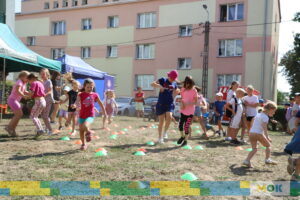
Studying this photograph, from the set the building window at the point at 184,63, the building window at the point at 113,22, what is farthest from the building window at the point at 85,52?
the building window at the point at 184,63

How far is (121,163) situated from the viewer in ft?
16.3

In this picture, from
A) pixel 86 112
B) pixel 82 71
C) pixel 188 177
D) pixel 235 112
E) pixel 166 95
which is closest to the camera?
pixel 188 177

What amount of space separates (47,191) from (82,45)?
26.5 metres

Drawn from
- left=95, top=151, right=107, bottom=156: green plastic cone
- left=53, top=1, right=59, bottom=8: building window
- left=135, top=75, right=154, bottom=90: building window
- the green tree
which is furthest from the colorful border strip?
left=53, top=1, right=59, bottom=8: building window

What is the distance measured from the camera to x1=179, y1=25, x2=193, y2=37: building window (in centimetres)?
2451

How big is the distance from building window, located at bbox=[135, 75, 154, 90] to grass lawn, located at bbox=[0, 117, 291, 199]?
1869cm

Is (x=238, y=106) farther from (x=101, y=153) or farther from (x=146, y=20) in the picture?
(x=146, y=20)

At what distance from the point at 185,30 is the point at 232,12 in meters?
3.74

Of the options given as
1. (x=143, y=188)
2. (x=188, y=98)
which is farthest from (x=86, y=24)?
(x=143, y=188)

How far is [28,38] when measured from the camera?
32.1 m

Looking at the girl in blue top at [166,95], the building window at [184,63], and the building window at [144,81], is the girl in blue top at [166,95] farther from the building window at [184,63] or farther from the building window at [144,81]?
the building window at [144,81]

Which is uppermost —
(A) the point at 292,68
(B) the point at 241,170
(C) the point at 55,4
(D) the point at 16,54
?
(C) the point at 55,4

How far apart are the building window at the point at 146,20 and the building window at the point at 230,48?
19.8 feet

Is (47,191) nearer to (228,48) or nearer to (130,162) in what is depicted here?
(130,162)
